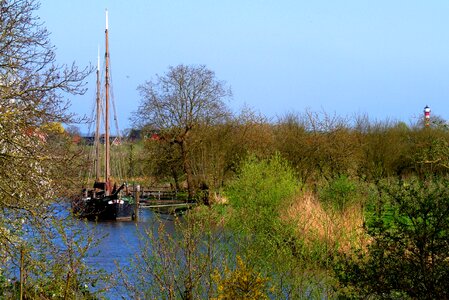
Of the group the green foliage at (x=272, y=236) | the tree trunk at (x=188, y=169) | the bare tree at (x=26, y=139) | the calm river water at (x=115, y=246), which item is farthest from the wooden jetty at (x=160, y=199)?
the bare tree at (x=26, y=139)

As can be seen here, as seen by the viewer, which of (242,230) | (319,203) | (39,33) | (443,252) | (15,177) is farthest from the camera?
(319,203)

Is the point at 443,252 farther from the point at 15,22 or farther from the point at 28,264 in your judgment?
the point at 15,22

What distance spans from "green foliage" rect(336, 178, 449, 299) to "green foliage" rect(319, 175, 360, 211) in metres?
12.2

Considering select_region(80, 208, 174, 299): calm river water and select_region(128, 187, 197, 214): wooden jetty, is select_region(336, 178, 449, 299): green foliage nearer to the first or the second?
select_region(80, 208, 174, 299): calm river water

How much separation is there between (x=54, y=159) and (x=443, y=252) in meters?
5.44

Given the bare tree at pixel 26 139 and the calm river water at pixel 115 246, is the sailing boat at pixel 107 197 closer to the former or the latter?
the calm river water at pixel 115 246

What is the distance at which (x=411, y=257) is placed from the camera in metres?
6.81

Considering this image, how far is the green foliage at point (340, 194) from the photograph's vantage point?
19.8m

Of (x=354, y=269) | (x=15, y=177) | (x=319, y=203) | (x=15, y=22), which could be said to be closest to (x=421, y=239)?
(x=354, y=269)

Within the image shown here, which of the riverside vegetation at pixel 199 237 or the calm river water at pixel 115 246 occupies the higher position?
the riverside vegetation at pixel 199 237

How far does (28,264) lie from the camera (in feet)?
32.5

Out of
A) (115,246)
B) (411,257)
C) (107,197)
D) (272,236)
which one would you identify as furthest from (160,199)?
(411,257)

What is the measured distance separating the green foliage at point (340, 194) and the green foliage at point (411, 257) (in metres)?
12.2

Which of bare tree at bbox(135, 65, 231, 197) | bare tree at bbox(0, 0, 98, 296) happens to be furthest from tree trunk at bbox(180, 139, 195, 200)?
bare tree at bbox(0, 0, 98, 296)
